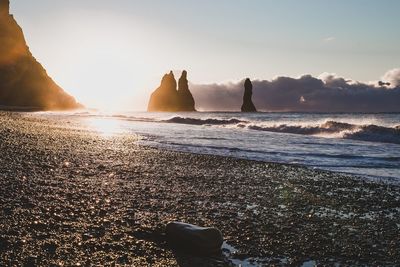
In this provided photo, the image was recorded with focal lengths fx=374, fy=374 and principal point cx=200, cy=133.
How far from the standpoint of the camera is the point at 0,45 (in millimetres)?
138625

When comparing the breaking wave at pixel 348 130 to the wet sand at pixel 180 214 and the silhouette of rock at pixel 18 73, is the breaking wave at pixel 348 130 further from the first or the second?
the silhouette of rock at pixel 18 73

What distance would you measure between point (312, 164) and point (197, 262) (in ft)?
45.2

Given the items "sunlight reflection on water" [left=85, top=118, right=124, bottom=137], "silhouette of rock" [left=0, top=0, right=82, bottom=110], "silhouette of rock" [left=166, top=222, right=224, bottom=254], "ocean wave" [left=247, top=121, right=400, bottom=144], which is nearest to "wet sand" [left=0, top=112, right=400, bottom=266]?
"silhouette of rock" [left=166, top=222, right=224, bottom=254]

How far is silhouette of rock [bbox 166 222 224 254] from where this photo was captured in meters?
5.76

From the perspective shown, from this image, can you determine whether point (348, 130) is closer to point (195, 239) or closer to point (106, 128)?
point (106, 128)

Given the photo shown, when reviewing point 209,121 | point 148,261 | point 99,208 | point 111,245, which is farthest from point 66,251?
point 209,121

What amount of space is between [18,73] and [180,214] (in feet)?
547

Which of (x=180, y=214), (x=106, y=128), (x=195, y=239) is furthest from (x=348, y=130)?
(x=195, y=239)

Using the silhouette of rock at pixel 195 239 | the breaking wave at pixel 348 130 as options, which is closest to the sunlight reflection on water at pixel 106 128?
the breaking wave at pixel 348 130

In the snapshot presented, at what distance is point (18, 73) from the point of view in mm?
154625

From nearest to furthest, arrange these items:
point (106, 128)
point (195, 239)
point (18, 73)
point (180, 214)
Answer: point (195, 239), point (180, 214), point (106, 128), point (18, 73)

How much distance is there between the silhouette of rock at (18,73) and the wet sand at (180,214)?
134 m

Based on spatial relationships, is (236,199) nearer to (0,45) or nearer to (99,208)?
(99,208)

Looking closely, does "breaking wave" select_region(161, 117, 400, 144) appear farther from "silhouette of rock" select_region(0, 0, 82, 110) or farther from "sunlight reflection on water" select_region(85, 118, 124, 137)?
"silhouette of rock" select_region(0, 0, 82, 110)
